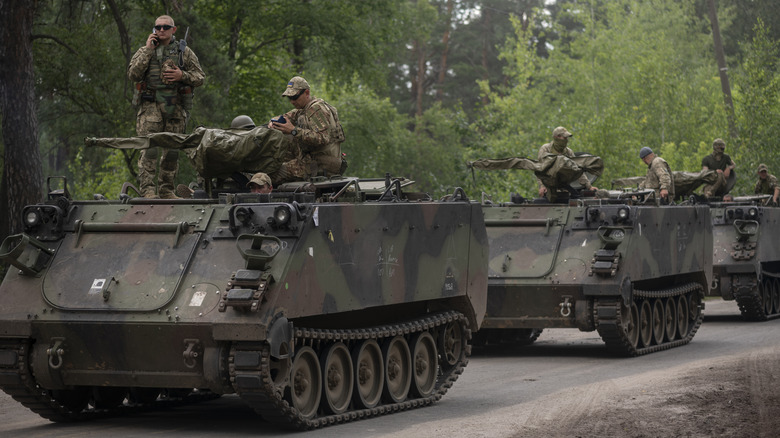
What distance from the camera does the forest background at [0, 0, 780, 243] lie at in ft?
76.9

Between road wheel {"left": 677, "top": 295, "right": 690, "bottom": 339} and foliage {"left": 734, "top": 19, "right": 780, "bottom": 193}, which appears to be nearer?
road wheel {"left": 677, "top": 295, "right": 690, "bottom": 339}

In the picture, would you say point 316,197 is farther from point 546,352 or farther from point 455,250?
point 546,352

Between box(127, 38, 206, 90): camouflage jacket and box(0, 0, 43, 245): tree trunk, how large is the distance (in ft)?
23.4

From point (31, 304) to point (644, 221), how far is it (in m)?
9.28

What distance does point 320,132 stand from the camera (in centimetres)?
1205

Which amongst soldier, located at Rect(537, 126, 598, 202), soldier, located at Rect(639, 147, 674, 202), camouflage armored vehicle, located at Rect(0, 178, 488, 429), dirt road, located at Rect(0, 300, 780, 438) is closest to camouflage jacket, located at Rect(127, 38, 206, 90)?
camouflage armored vehicle, located at Rect(0, 178, 488, 429)

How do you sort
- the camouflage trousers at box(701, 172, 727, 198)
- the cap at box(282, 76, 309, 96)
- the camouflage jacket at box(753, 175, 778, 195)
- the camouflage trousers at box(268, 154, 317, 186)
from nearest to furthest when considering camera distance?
1. the camouflage trousers at box(268, 154, 317, 186)
2. the cap at box(282, 76, 309, 96)
3. the camouflage trousers at box(701, 172, 727, 198)
4. the camouflage jacket at box(753, 175, 778, 195)

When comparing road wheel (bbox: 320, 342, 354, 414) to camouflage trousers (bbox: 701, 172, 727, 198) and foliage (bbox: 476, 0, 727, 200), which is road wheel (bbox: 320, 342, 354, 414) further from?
foliage (bbox: 476, 0, 727, 200)

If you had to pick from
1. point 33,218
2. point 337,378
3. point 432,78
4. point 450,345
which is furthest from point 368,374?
point 432,78

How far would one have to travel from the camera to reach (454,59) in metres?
58.3

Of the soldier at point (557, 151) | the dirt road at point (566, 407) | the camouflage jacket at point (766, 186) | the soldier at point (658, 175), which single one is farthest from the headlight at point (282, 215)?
the camouflage jacket at point (766, 186)

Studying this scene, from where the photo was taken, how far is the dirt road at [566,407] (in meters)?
10.0

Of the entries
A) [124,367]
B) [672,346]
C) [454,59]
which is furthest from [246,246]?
[454,59]

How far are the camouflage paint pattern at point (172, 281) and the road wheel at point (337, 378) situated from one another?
1.13 ft
